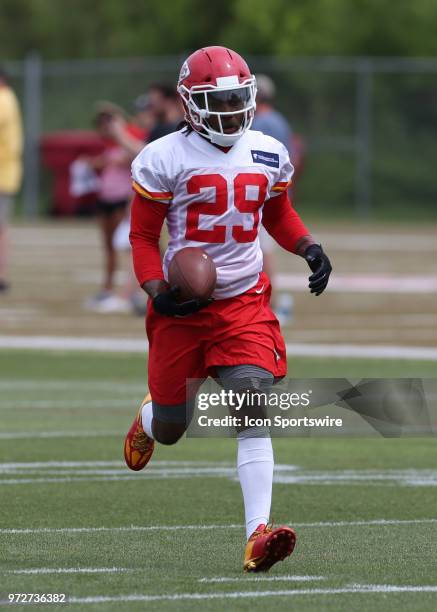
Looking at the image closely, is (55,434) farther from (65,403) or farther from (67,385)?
(67,385)

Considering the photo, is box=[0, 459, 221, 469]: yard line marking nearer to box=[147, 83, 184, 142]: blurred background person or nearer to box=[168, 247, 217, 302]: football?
box=[168, 247, 217, 302]: football

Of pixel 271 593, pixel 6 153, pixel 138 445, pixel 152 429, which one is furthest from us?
pixel 6 153

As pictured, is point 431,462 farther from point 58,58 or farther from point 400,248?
Answer: point 58,58

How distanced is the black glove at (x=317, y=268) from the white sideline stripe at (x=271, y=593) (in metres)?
1.35

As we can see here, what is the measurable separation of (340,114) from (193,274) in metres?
26.4

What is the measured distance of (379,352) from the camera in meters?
13.6

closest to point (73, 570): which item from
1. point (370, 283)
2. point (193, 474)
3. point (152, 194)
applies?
point (152, 194)

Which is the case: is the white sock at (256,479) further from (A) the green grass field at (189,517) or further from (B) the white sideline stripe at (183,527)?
(B) the white sideline stripe at (183,527)

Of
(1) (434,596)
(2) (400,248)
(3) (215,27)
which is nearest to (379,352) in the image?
(1) (434,596)

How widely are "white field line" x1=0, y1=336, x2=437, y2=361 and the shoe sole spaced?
753 cm

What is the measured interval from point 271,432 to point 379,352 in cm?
723

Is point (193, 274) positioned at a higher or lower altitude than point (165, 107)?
higher

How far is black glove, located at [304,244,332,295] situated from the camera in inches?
256

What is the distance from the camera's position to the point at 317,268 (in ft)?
21.5
